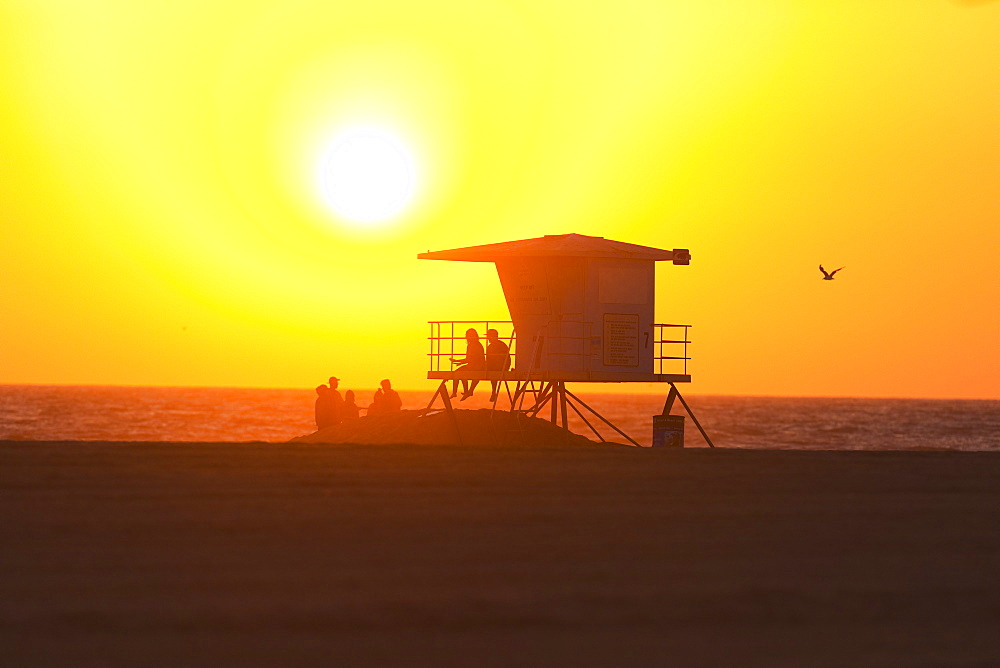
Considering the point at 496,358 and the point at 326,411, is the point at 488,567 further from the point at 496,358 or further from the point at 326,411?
the point at 326,411

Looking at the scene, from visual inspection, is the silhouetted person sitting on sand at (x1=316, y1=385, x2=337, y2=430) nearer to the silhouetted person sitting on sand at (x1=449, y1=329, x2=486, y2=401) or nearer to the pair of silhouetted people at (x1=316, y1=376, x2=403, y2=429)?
the pair of silhouetted people at (x1=316, y1=376, x2=403, y2=429)

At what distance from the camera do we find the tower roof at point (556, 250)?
3581 centimetres

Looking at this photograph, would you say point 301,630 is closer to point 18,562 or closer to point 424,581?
point 424,581

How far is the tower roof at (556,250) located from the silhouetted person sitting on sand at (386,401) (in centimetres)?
408

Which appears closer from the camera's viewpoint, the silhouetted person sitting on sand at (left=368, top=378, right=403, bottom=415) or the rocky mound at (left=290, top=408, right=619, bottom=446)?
the rocky mound at (left=290, top=408, right=619, bottom=446)

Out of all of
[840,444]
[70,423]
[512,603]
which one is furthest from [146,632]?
[70,423]

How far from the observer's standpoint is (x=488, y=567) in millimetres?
9516

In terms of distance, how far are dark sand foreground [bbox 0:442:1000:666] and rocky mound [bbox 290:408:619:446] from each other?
57.2ft

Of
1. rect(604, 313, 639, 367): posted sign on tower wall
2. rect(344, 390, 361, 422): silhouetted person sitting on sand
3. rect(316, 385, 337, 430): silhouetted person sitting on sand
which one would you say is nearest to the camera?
rect(604, 313, 639, 367): posted sign on tower wall

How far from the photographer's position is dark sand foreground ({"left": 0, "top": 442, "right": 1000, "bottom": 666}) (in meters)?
7.09

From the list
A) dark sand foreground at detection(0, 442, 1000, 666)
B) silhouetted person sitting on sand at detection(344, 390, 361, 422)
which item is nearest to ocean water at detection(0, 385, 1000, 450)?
silhouetted person sitting on sand at detection(344, 390, 361, 422)

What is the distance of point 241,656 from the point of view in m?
6.71

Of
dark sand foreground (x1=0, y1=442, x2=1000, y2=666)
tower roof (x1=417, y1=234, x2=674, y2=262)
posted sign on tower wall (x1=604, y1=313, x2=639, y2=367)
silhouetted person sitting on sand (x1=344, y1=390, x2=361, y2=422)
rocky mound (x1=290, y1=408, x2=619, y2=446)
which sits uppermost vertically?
tower roof (x1=417, y1=234, x2=674, y2=262)

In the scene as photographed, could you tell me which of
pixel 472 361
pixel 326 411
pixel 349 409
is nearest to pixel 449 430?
pixel 472 361
